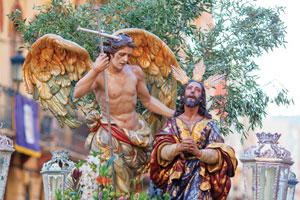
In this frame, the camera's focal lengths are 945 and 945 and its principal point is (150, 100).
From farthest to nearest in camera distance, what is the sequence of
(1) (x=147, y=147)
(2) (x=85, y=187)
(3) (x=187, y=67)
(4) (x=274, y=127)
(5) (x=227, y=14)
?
(4) (x=274, y=127) → (5) (x=227, y=14) → (3) (x=187, y=67) → (1) (x=147, y=147) → (2) (x=85, y=187)

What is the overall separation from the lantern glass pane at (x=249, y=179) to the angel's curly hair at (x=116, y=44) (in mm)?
1810

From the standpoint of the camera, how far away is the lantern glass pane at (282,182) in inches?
388

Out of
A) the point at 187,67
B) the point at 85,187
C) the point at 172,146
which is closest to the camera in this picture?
the point at 85,187

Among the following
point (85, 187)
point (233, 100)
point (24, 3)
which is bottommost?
point (85, 187)

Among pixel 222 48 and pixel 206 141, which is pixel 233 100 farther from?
pixel 206 141

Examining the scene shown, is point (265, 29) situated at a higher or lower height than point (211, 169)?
higher

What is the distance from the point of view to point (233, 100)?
12.9 meters

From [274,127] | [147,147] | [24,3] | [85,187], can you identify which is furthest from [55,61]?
[24,3]

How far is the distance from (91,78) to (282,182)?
7.69ft

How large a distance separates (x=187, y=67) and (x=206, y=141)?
3.69 meters

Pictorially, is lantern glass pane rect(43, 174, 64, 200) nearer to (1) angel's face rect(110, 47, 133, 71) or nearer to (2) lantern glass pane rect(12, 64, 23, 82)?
(1) angel's face rect(110, 47, 133, 71)

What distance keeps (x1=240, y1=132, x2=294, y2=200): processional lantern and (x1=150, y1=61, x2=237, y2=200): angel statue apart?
A: 80 centimetres

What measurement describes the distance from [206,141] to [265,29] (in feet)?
15.2

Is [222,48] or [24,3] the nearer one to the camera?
[222,48]
